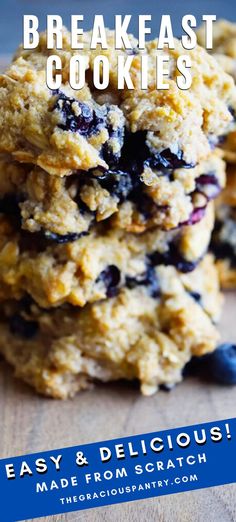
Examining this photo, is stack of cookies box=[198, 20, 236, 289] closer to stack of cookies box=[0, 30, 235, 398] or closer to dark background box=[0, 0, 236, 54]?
stack of cookies box=[0, 30, 235, 398]

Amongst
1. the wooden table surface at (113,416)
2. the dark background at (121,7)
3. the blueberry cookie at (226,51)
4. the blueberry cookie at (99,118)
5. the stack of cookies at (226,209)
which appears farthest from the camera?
the dark background at (121,7)

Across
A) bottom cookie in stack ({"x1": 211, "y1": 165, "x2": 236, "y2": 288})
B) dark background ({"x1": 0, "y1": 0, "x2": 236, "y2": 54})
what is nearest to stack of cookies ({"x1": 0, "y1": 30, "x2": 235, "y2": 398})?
bottom cookie in stack ({"x1": 211, "y1": 165, "x2": 236, "y2": 288})

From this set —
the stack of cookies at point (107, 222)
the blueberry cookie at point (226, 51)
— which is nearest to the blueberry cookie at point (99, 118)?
the stack of cookies at point (107, 222)

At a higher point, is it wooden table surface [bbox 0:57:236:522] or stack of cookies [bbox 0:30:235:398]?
stack of cookies [bbox 0:30:235:398]

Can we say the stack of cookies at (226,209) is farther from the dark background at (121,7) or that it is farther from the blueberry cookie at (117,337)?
the dark background at (121,7)

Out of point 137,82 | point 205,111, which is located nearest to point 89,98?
point 137,82

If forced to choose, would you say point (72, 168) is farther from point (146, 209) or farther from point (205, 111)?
point (205, 111)

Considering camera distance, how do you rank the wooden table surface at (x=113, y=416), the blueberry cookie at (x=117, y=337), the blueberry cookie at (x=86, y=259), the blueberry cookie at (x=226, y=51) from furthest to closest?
the blueberry cookie at (x=226, y=51)
the blueberry cookie at (x=117, y=337)
the blueberry cookie at (x=86, y=259)
the wooden table surface at (x=113, y=416)
